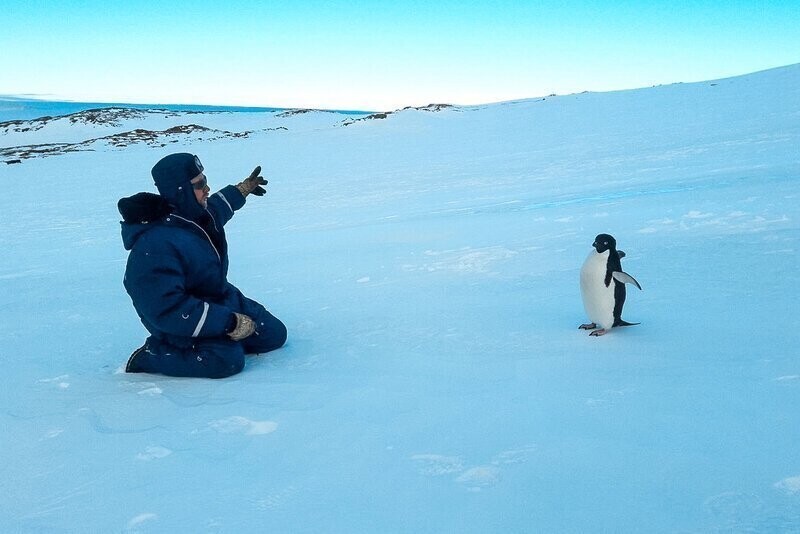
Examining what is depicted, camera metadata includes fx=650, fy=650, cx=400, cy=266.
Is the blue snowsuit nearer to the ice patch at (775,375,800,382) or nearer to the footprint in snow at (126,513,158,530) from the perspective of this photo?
the footprint in snow at (126,513,158,530)

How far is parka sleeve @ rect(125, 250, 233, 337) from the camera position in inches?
113

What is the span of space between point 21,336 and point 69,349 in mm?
573

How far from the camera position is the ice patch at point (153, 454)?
2207 mm

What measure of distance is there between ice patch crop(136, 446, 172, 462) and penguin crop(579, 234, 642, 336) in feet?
6.68

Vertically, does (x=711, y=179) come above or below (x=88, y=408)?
above

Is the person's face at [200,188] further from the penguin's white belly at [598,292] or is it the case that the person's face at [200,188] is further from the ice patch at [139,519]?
the penguin's white belly at [598,292]

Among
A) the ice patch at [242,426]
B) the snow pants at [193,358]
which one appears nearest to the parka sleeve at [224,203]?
the snow pants at [193,358]

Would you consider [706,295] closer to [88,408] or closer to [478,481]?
[478,481]

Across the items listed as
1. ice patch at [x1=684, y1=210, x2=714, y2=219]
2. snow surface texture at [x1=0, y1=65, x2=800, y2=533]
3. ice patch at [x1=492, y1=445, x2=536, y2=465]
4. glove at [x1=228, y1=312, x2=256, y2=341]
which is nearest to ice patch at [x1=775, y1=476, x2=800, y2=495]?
snow surface texture at [x1=0, y1=65, x2=800, y2=533]

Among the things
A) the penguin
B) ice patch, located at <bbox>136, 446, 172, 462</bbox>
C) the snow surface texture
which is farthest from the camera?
the penguin

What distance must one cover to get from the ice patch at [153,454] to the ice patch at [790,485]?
187 cm

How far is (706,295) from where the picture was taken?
3.70 meters

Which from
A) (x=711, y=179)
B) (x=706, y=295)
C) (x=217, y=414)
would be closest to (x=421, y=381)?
(x=217, y=414)

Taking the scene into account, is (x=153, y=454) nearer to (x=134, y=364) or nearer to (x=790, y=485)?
(x=134, y=364)
